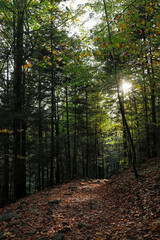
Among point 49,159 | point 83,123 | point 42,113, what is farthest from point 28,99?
point 83,123

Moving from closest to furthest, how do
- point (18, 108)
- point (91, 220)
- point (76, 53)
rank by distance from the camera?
point (76, 53) < point (91, 220) < point (18, 108)

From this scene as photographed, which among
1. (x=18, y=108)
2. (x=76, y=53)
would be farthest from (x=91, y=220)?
(x=18, y=108)

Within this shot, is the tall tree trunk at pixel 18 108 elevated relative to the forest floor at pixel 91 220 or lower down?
elevated

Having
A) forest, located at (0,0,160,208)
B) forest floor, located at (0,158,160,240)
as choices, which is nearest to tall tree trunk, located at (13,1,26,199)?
forest, located at (0,0,160,208)

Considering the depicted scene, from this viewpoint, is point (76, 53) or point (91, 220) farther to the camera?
point (91, 220)

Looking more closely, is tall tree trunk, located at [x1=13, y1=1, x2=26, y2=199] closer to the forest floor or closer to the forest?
the forest

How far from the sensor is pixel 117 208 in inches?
261

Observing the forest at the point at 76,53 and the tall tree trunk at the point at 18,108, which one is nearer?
the forest at the point at 76,53

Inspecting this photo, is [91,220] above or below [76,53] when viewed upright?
below

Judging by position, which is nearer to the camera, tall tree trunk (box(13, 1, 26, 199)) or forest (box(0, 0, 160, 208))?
forest (box(0, 0, 160, 208))

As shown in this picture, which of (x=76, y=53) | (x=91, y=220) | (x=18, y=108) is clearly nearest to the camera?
(x=76, y=53)

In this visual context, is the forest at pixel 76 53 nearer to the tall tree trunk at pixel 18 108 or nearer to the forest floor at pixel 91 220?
the tall tree trunk at pixel 18 108

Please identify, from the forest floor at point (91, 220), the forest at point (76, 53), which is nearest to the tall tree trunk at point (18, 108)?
the forest at point (76, 53)

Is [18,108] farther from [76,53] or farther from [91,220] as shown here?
[91,220]
